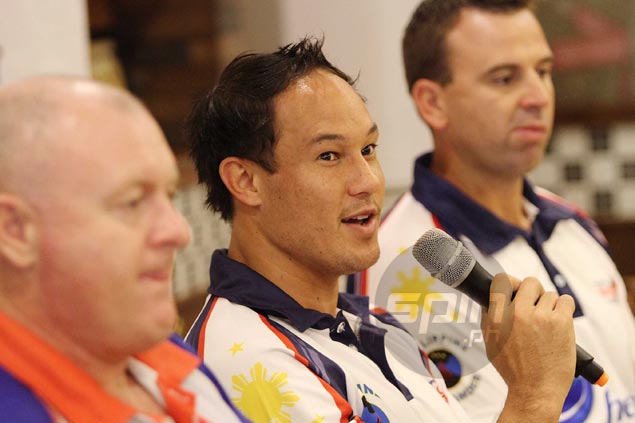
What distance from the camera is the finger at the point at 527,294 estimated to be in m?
1.49

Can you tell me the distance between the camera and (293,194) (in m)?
1.61

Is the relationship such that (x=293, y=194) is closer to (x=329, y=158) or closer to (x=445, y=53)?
(x=329, y=158)

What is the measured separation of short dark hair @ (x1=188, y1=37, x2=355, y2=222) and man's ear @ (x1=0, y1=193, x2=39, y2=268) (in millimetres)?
679

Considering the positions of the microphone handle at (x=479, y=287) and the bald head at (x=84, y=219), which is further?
the microphone handle at (x=479, y=287)

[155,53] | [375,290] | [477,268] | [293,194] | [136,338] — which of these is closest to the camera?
[136,338]

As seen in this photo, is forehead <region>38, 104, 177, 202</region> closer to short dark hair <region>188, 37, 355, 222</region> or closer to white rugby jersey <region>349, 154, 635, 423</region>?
short dark hair <region>188, 37, 355, 222</region>

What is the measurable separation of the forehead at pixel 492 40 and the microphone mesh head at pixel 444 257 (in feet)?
2.96

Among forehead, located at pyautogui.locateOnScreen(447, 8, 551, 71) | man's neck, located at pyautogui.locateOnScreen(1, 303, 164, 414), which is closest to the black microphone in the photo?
man's neck, located at pyautogui.locateOnScreen(1, 303, 164, 414)

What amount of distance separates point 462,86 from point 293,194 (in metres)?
0.84

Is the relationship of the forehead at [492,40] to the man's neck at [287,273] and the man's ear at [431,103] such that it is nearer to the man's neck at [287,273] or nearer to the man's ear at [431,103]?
the man's ear at [431,103]

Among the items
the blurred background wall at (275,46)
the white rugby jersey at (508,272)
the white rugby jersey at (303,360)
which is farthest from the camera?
the blurred background wall at (275,46)

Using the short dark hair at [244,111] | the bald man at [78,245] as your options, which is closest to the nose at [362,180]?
the short dark hair at [244,111]

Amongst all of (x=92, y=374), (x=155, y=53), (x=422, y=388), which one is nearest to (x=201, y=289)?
(x=155, y=53)

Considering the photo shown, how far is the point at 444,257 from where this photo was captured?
4.75 ft
